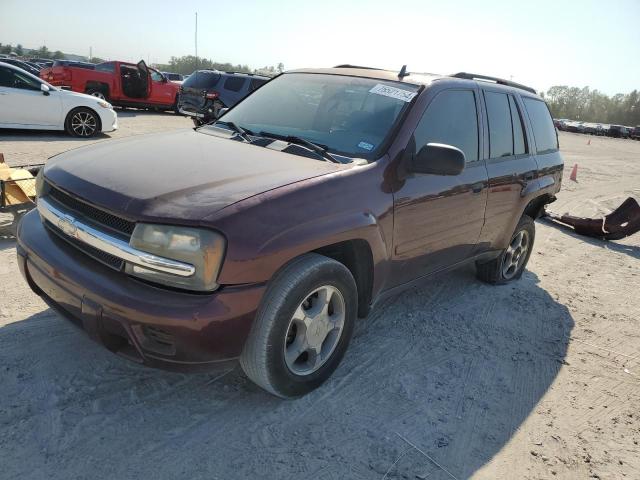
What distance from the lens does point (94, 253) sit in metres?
2.44

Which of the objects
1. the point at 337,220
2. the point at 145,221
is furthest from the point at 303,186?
the point at 145,221

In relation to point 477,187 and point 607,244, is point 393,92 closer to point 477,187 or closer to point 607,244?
point 477,187

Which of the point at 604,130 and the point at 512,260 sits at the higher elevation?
the point at 512,260

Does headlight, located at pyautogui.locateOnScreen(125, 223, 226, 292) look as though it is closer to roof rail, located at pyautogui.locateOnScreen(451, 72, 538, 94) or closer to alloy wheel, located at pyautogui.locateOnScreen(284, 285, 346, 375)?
alloy wheel, located at pyautogui.locateOnScreen(284, 285, 346, 375)

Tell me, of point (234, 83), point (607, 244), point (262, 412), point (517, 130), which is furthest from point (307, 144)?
point (234, 83)

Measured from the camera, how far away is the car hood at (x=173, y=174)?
7.44ft

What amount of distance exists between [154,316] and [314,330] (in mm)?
930

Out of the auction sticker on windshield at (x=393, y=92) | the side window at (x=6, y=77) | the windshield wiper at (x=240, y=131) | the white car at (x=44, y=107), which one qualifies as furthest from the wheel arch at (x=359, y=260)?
the side window at (x=6, y=77)

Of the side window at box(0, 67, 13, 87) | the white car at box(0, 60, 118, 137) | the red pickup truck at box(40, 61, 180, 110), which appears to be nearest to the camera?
the side window at box(0, 67, 13, 87)

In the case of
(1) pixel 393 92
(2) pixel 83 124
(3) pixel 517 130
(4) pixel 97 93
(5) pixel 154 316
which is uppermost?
(1) pixel 393 92

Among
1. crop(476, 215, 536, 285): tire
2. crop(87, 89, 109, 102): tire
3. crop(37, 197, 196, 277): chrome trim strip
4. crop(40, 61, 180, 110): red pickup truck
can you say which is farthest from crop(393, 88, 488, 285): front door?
crop(87, 89, 109, 102): tire

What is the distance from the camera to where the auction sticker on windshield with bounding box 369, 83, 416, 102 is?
3.29 metres

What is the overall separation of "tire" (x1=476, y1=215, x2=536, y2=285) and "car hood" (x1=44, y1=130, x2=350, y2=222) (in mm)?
2581

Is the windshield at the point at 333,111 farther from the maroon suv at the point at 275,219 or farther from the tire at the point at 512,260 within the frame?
the tire at the point at 512,260
